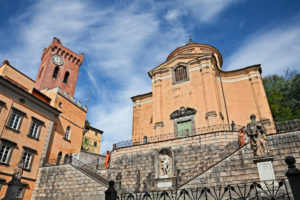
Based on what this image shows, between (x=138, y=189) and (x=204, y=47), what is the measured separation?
18.6 m

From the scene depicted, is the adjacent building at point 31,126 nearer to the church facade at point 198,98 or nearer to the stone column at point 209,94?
the church facade at point 198,98

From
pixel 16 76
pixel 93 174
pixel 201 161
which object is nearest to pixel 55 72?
pixel 16 76

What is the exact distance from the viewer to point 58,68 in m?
36.8

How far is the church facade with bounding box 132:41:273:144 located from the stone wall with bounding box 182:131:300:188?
5.97 meters

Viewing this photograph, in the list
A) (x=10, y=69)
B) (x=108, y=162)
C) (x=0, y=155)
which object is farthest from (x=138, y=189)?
(x=10, y=69)

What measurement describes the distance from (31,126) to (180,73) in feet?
52.2

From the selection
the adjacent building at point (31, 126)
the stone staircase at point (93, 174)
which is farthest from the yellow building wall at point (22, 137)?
the stone staircase at point (93, 174)

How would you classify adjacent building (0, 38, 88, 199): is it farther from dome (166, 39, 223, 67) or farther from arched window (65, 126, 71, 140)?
dome (166, 39, 223, 67)

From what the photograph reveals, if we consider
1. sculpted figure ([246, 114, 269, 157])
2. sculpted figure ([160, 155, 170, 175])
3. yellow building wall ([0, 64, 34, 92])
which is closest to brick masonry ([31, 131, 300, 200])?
sculpted figure ([160, 155, 170, 175])

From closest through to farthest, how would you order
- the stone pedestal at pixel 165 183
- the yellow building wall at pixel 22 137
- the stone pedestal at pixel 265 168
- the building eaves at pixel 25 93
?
the stone pedestal at pixel 265 168 < the stone pedestal at pixel 165 183 < the yellow building wall at pixel 22 137 < the building eaves at pixel 25 93

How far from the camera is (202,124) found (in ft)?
66.3

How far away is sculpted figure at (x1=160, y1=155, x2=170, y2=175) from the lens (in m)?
16.3

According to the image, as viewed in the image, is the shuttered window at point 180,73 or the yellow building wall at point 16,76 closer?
the yellow building wall at point 16,76

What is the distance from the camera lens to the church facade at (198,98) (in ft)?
67.7
